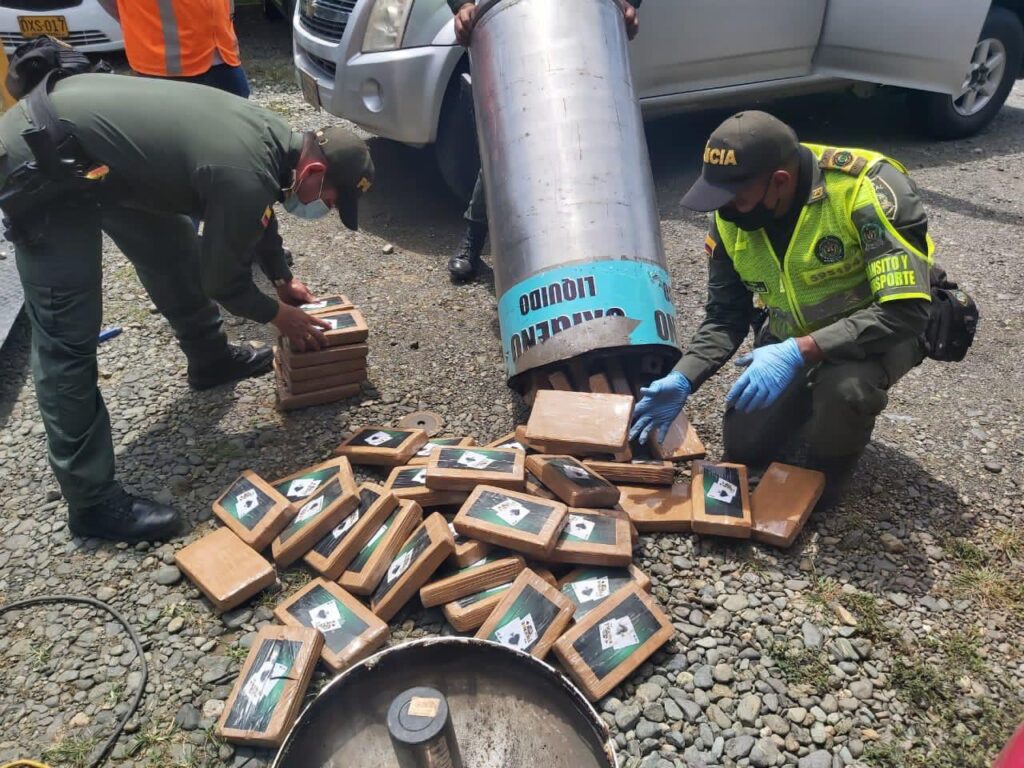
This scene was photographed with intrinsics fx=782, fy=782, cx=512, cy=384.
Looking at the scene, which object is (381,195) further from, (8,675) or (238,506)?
(8,675)

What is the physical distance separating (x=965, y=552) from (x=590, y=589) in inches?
54.2

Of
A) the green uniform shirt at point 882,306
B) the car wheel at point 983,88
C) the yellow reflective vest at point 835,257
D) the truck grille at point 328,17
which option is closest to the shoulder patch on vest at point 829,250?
the yellow reflective vest at point 835,257

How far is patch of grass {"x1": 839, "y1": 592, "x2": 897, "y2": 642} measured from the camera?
249 cm

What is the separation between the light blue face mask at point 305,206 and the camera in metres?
3.09

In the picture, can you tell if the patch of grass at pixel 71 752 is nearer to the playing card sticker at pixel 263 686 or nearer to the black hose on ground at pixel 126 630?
the black hose on ground at pixel 126 630

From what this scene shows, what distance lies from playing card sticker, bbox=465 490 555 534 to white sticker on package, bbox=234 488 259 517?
2.78 ft

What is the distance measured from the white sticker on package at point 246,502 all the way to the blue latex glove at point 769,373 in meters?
1.82

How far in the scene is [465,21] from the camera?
398 cm

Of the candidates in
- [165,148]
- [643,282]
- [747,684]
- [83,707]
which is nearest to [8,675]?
[83,707]

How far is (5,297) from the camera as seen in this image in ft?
14.7

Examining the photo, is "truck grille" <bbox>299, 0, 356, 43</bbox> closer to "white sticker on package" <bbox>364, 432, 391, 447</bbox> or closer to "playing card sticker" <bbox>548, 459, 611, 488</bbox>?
"white sticker on package" <bbox>364, 432, 391, 447</bbox>

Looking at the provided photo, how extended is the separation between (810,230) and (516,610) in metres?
1.65

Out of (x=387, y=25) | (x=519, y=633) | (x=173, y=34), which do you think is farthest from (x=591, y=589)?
(x=173, y=34)

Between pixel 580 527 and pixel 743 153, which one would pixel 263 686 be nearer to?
pixel 580 527
